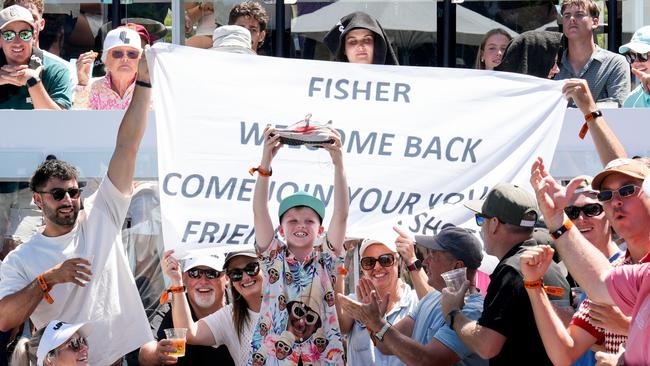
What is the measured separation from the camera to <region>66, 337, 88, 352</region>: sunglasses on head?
6.62 m

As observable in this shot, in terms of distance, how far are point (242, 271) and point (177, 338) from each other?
1.82 ft

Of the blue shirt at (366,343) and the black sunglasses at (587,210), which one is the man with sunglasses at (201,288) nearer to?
the blue shirt at (366,343)

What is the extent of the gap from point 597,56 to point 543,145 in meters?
1.84

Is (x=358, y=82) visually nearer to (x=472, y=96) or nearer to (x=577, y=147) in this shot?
(x=472, y=96)

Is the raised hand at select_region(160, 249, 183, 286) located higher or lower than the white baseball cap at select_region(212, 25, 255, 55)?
lower

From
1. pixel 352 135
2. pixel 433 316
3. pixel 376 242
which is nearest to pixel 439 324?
pixel 433 316

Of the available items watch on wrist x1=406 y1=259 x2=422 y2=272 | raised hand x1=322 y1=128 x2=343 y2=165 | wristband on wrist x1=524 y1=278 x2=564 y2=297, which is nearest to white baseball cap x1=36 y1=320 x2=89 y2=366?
raised hand x1=322 y1=128 x2=343 y2=165

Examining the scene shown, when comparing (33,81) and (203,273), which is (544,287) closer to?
(203,273)

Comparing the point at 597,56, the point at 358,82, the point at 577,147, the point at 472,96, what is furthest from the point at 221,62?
the point at 597,56

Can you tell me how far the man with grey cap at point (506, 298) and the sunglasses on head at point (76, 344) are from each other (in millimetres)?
1902

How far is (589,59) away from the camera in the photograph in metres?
8.64

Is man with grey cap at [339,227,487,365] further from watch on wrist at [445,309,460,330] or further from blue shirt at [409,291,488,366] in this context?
watch on wrist at [445,309,460,330]

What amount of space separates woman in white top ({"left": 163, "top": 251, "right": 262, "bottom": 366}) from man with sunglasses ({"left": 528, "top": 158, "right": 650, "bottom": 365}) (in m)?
1.94

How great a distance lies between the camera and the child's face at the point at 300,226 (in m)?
6.30
